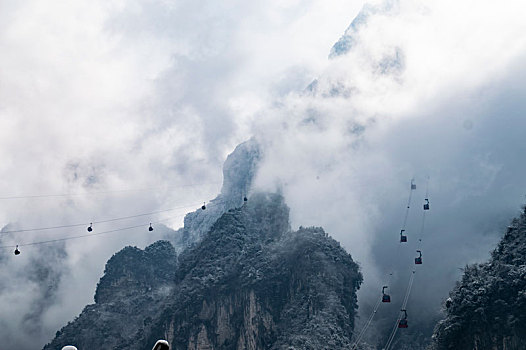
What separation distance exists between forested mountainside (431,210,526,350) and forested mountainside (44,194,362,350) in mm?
35631

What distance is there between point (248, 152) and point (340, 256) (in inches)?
2589

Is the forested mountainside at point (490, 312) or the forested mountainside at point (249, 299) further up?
the forested mountainside at point (249, 299)

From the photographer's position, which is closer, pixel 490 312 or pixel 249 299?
pixel 490 312

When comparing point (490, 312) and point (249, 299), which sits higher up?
point (249, 299)

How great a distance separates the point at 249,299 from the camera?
466 feet

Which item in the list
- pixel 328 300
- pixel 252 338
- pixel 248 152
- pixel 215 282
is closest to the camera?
pixel 328 300

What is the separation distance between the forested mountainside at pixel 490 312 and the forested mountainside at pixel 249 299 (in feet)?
117

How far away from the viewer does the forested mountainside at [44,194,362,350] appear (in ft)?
420

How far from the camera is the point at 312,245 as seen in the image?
13925cm

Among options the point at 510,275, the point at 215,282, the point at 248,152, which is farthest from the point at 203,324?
the point at 510,275

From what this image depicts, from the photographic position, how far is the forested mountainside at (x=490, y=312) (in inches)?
3110

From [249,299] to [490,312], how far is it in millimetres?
72296

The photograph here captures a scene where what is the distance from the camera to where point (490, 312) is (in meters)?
81.6

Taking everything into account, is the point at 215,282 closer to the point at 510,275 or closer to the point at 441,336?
the point at 441,336
